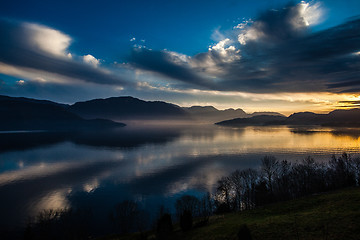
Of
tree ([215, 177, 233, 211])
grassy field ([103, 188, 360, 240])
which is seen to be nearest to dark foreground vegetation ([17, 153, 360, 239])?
grassy field ([103, 188, 360, 240])

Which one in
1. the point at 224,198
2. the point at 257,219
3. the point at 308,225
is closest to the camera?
the point at 308,225

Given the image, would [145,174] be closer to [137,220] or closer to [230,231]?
[137,220]

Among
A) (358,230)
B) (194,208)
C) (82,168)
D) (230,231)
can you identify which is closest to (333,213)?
(358,230)

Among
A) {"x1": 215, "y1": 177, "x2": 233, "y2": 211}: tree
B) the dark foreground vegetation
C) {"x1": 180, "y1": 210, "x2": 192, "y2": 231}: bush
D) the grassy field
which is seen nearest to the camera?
the grassy field

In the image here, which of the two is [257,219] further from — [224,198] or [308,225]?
[224,198]

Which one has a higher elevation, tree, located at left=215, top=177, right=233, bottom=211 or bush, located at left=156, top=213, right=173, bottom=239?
bush, located at left=156, top=213, right=173, bottom=239

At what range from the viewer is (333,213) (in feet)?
92.7

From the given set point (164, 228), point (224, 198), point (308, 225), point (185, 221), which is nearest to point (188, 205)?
point (224, 198)

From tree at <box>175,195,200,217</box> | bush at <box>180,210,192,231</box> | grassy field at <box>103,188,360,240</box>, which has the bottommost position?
tree at <box>175,195,200,217</box>

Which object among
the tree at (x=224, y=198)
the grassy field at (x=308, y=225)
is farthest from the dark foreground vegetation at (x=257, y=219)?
the tree at (x=224, y=198)

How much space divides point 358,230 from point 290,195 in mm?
43089

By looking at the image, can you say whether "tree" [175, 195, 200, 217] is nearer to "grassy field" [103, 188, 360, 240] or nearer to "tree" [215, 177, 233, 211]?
"tree" [215, 177, 233, 211]

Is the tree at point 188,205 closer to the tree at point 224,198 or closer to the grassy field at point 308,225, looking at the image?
the tree at point 224,198

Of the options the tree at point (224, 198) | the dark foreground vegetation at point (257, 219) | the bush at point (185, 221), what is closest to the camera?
the dark foreground vegetation at point (257, 219)
